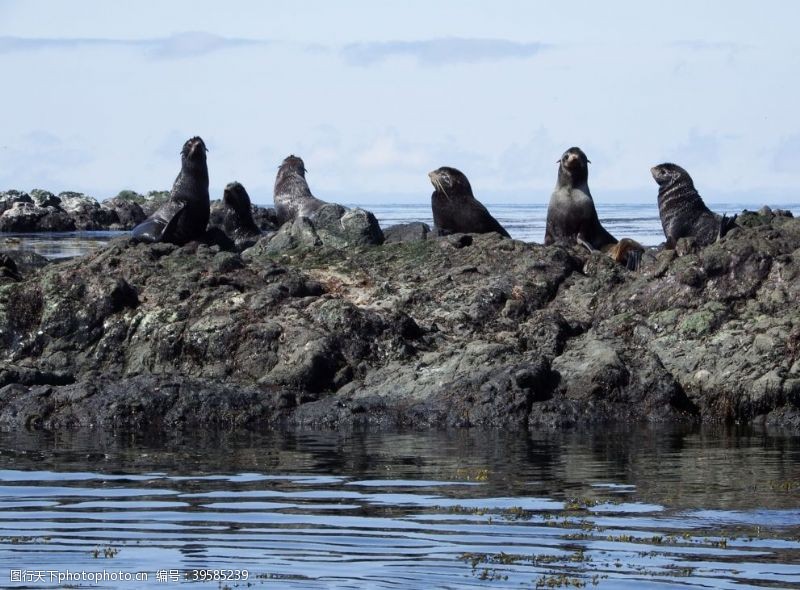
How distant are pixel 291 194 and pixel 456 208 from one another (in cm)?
538

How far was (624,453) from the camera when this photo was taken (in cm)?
1336

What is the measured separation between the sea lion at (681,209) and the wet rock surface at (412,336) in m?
2.98

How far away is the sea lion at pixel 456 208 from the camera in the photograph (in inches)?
947

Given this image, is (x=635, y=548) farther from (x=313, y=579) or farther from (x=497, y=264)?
(x=497, y=264)

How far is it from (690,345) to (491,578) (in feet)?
30.1

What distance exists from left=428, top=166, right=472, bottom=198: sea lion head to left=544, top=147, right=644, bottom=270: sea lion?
4.87 feet

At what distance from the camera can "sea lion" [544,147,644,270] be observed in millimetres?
23734

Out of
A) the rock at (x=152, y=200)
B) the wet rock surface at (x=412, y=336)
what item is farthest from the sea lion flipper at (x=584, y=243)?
the rock at (x=152, y=200)

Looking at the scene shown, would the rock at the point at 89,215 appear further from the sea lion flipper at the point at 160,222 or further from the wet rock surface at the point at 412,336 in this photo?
the wet rock surface at the point at 412,336

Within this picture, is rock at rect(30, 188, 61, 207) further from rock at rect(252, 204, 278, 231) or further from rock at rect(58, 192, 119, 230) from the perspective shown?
rock at rect(252, 204, 278, 231)

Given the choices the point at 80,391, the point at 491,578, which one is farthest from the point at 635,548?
the point at 80,391

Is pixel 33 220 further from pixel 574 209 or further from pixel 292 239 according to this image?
pixel 574 209

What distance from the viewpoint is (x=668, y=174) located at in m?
23.5

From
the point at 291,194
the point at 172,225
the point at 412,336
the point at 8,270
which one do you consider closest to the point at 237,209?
the point at 291,194
